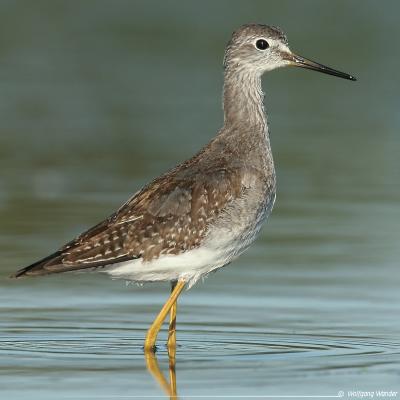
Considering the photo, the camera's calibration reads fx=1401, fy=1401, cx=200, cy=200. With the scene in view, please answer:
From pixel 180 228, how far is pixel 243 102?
165cm

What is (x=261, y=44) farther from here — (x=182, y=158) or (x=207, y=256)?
(x=182, y=158)

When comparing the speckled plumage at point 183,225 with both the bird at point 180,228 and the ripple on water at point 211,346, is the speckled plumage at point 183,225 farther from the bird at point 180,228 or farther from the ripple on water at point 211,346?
the ripple on water at point 211,346

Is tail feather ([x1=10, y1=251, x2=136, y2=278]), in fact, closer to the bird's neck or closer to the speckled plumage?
the speckled plumage

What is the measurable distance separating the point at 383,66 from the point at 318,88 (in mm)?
1291

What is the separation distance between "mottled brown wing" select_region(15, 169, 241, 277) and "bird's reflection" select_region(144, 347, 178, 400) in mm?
762

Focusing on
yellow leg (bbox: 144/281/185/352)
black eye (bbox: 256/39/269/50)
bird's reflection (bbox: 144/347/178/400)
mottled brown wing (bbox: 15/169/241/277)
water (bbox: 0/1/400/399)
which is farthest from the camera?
black eye (bbox: 256/39/269/50)

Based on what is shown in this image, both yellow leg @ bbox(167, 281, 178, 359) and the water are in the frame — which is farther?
yellow leg @ bbox(167, 281, 178, 359)

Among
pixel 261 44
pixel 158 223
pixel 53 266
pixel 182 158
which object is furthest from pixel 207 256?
pixel 182 158

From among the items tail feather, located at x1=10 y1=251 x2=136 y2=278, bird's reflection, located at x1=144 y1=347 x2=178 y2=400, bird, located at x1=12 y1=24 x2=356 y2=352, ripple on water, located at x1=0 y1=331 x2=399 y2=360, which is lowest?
bird's reflection, located at x1=144 y1=347 x2=178 y2=400

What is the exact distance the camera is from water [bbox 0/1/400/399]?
407 inches

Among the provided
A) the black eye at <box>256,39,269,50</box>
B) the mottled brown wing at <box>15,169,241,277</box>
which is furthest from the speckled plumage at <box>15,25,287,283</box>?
the black eye at <box>256,39,269,50</box>

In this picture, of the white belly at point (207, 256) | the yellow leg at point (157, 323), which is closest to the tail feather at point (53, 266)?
the white belly at point (207, 256)

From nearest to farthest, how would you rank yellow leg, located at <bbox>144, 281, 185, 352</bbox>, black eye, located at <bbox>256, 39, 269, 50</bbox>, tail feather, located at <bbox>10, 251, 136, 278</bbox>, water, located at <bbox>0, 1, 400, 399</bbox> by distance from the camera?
1. water, located at <bbox>0, 1, 400, 399</bbox>
2. tail feather, located at <bbox>10, 251, 136, 278</bbox>
3. yellow leg, located at <bbox>144, 281, 185, 352</bbox>
4. black eye, located at <bbox>256, 39, 269, 50</bbox>

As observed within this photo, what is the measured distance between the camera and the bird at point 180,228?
1091cm
